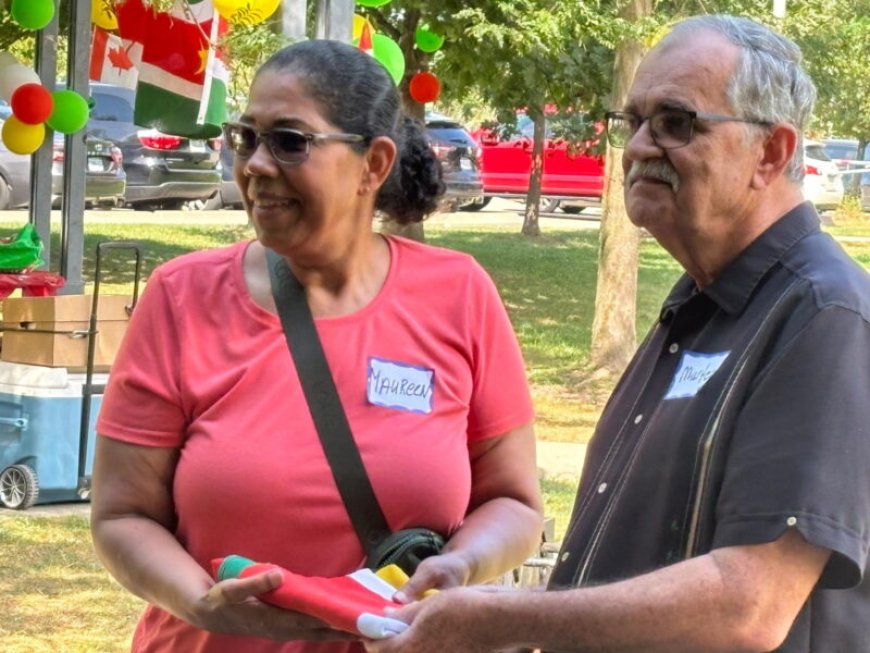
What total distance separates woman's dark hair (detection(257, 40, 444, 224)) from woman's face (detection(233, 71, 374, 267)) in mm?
21

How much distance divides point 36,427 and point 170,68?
202 cm

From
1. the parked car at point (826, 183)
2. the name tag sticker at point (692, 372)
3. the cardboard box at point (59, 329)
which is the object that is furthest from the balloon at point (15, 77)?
the parked car at point (826, 183)

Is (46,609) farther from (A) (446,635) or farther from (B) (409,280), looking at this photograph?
(A) (446,635)

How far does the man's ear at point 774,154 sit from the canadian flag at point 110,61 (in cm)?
751

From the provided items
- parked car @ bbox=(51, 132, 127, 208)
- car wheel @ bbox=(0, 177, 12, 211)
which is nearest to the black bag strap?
parked car @ bbox=(51, 132, 127, 208)

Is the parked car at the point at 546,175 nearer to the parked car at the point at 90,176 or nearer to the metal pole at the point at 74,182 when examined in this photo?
the parked car at the point at 90,176

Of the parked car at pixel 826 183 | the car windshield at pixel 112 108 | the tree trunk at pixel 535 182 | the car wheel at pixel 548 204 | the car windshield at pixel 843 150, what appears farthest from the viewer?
the car windshield at pixel 843 150

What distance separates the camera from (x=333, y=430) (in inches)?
97.8

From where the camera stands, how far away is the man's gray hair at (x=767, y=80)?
207 cm

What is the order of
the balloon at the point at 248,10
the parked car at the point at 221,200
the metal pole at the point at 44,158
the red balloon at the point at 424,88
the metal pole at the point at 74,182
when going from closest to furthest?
1. the balloon at the point at 248,10
2. the metal pole at the point at 44,158
3. the metal pole at the point at 74,182
4. the red balloon at the point at 424,88
5. the parked car at the point at 221,200

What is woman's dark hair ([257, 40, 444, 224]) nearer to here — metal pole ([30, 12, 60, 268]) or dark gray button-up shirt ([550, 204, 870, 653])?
dark gray button-up shirt ([550, 204, 870, 653])

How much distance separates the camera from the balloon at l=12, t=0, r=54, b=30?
7969 mm

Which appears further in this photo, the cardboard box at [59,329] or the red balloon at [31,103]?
the red balloon at [31,103]

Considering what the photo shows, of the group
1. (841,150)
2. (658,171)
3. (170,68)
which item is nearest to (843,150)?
(841,150)
